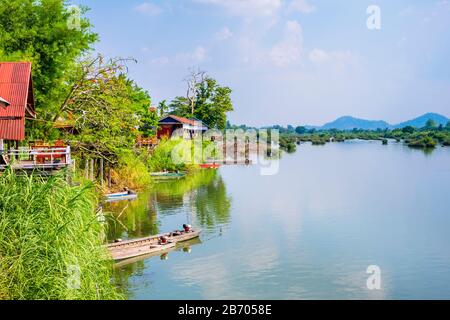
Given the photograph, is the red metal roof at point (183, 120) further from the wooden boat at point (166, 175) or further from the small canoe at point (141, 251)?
the small canoe at point (141, 251)

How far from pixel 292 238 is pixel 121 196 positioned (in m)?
11.3

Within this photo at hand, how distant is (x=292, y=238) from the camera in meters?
24.0

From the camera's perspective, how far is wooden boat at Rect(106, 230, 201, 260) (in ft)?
64.0

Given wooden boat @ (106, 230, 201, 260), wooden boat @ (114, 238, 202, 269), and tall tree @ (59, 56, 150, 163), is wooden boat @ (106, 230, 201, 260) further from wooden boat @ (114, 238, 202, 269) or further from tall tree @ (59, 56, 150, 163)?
tall tree @ (59, 56, 150, 163)

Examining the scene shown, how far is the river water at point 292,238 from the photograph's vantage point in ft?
58.1

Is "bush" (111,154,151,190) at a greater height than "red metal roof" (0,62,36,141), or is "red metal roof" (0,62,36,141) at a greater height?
"red metal roof" (0,62,36,141)

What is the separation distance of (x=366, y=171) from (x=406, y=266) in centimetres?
3367

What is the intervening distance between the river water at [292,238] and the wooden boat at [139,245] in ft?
1.32

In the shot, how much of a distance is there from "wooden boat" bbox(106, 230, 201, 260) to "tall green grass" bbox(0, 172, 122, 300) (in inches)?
226

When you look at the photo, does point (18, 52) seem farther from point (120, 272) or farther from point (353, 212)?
point (353, 212)

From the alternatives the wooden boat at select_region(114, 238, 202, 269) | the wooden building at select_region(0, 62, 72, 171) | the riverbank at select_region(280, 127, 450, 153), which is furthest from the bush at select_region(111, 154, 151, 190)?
the riverbank at select_region(280, 127, 450, 153)

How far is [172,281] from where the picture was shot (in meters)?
18.0

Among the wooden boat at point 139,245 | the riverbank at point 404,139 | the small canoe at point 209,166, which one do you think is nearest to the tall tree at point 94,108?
the wooden boat at point 139,245

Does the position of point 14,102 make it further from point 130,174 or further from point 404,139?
point 404,139
